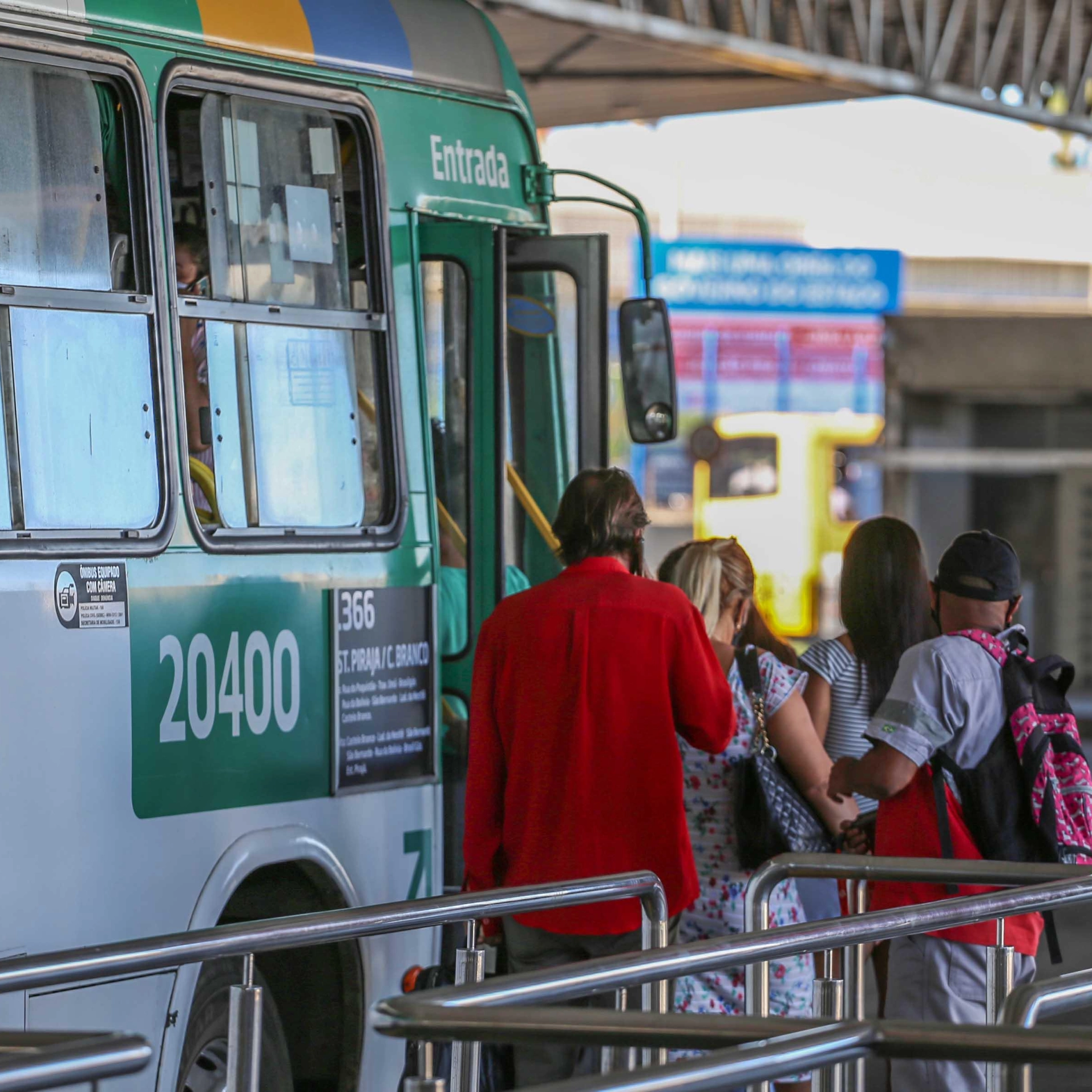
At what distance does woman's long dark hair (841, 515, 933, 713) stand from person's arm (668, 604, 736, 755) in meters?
0.97

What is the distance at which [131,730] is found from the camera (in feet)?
14.5

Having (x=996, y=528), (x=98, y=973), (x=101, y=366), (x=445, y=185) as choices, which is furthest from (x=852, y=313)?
(x=98, y=973)

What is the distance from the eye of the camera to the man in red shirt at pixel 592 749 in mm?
4633

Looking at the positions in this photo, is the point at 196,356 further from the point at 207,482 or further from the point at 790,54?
the point at 790,54

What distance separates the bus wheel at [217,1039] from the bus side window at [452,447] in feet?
3.80

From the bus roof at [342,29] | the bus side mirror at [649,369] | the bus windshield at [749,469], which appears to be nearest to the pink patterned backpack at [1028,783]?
the bus side mirror at [649,369]

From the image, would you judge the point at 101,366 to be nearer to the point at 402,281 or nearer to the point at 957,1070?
the point at 402,281

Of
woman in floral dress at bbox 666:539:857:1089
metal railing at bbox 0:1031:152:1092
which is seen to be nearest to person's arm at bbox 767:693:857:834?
woman in floral dress at bbox 666:539:857:1089

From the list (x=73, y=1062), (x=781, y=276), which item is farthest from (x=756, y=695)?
(x=781, y=276)

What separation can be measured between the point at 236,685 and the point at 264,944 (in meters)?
1.48

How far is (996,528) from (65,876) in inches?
850

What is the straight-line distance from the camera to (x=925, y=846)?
4715 mm

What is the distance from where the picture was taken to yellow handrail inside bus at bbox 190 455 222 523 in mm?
4676

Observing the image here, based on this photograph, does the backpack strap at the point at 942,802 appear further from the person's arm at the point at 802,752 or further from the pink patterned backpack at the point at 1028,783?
the person's arm at the point at 802,752
